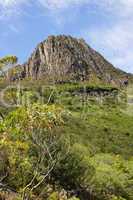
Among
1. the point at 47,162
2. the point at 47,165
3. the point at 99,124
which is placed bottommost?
the point at 99,124

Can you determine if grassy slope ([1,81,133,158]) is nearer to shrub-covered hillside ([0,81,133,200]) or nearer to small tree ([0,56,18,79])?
shrub-covered hillside ([0,81,133,200])

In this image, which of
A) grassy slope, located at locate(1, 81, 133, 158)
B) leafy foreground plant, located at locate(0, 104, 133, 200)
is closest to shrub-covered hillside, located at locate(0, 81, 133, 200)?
leafy foreground plant, located at locate(0, 104, 133, 200)

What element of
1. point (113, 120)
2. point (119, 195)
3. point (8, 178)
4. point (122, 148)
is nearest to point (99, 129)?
point (122, 148)

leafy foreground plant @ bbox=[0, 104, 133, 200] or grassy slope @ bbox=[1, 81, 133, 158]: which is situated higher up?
leafy foreground plant @ bbox=[0, 104, 133, 200]

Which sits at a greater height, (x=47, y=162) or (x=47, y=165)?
(x=47, y=162)

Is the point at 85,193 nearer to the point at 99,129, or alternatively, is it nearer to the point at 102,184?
the point at 102,184

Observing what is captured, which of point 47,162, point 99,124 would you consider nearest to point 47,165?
point 47,162

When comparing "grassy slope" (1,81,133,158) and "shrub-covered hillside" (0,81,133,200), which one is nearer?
"shrub-covered hillside" (0,81,133,200)

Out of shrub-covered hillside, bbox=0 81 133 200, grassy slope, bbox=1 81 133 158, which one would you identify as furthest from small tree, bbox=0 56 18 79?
grassy slope, bbox=1 81 133 158

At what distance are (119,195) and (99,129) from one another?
317 feet

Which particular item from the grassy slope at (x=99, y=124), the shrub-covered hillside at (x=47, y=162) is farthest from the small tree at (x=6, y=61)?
the grassy slope at (x=99, y=124)

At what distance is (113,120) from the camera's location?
521 ft

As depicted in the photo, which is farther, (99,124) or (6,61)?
(99,124)

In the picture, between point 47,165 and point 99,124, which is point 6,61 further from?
point 99,124
